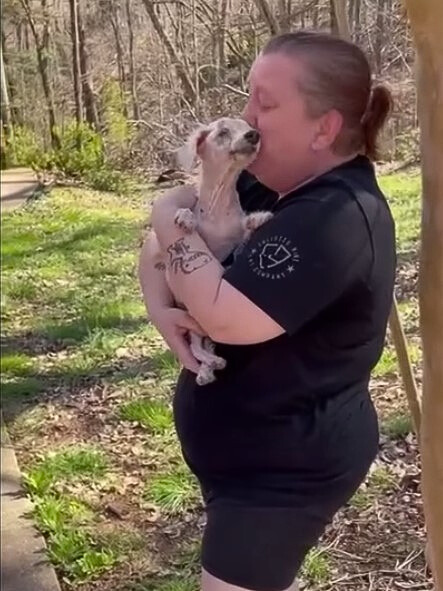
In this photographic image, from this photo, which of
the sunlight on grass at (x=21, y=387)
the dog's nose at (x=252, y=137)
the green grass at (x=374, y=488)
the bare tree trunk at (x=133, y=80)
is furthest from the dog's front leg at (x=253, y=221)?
the sunlight on grass at (x=21, y=387)

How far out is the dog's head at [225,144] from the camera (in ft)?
5.22

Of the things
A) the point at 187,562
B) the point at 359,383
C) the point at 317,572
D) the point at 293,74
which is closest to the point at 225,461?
the point at 359,383

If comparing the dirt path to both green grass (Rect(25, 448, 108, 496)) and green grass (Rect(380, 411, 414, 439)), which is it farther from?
green grass (Rect(380, 411, 414, 439))

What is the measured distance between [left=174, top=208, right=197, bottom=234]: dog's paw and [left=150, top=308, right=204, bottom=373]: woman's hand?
0.14 metres

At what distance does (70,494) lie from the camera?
3531 mm

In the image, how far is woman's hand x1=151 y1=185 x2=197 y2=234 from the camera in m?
1.66

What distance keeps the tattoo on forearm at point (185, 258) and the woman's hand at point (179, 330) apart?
0.37 feet

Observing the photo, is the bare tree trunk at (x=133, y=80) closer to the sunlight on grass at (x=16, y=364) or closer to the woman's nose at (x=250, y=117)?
the woman's nose at (x=250, y=117)

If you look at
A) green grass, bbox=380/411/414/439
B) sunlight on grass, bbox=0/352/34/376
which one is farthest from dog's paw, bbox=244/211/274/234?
sunlight on grass, bbox=0/352/34/376

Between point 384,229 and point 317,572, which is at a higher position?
point 384,229

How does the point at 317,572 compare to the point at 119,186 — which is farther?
the point at 119,186

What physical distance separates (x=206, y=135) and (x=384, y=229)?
0.30 metres

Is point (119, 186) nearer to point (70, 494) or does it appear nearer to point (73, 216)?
point (70, 494)

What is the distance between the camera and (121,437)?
397 cm
